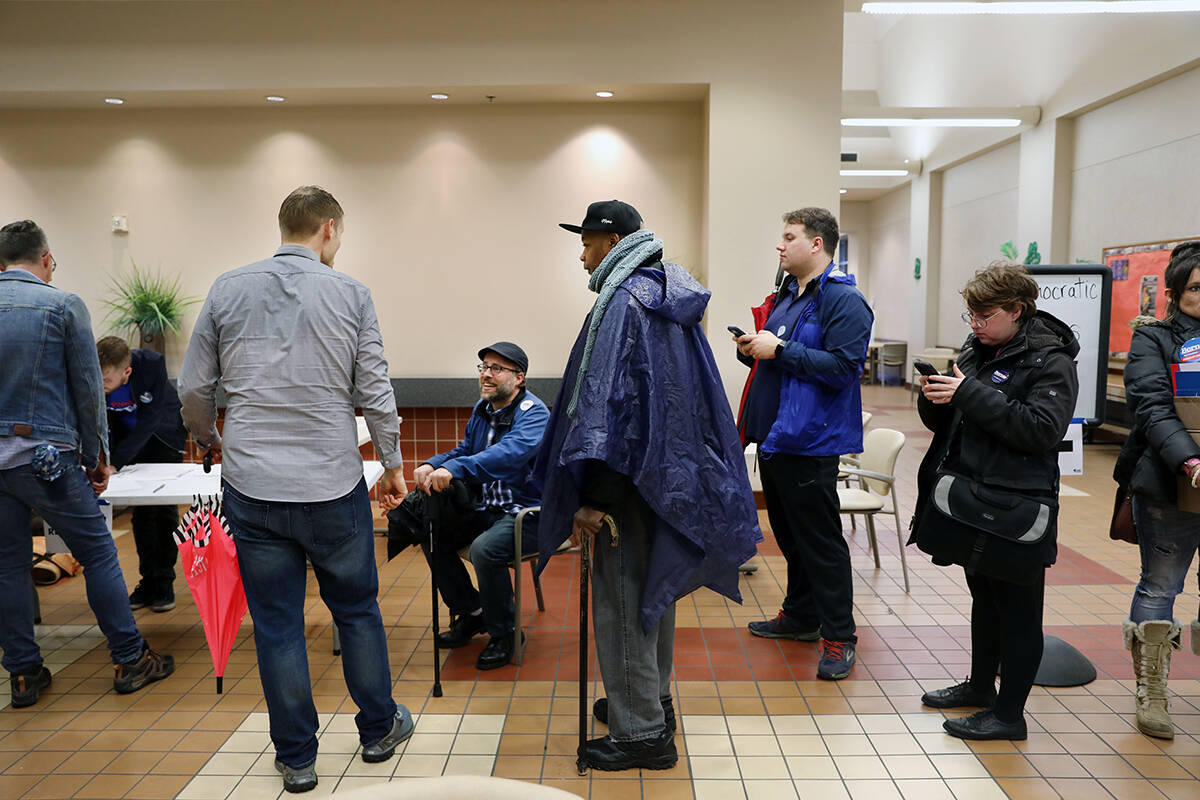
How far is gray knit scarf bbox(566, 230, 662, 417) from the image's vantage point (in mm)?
2477

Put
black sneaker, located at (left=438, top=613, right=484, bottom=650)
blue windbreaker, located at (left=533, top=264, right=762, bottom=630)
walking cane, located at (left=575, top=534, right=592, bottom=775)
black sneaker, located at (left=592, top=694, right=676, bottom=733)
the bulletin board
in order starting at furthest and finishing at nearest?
the bulletin board < black sneaker, located at (left=438, top=613, right=484, bottom=650) < black sneaker, located at (left=592, top=694, right=676, bottom=733) < walking cane, located at (left=575, top=534, right=592, bottom=775) < blue windbreaker, located at (left=533, top=264, right=762, bottom=630)

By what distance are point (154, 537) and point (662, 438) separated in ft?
Answer: 9.95

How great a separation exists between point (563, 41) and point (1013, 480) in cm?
425

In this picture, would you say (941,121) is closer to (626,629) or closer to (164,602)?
(626,629)

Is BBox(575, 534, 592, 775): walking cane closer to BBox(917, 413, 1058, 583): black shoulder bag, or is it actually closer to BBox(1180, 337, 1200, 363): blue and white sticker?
BBox(917, 413, 1058, 583): black shoulder bag

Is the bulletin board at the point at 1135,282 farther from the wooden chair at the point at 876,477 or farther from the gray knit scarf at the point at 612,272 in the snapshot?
the gray knit scarf at the point at 612,272

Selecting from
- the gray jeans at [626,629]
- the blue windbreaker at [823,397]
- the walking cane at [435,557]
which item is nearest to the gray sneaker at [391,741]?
the walking cane at [435,557]

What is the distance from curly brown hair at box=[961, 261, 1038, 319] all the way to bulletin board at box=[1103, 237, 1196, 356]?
6000 millimetres

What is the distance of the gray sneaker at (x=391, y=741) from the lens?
270 cm

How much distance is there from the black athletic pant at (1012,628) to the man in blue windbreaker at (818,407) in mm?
554

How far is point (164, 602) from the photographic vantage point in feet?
13.7

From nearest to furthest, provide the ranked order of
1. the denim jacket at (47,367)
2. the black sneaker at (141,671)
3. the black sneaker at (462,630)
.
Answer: the denim jacket at (47,367)
the black sneaker at (141,671)
the black sneaker at (462,630)

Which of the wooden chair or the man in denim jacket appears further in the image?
the wooden chair

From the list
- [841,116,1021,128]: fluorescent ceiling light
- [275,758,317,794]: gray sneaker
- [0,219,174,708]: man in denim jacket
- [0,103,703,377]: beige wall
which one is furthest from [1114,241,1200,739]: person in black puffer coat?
[841,116,1021,128]: fluorescent ceiling light
